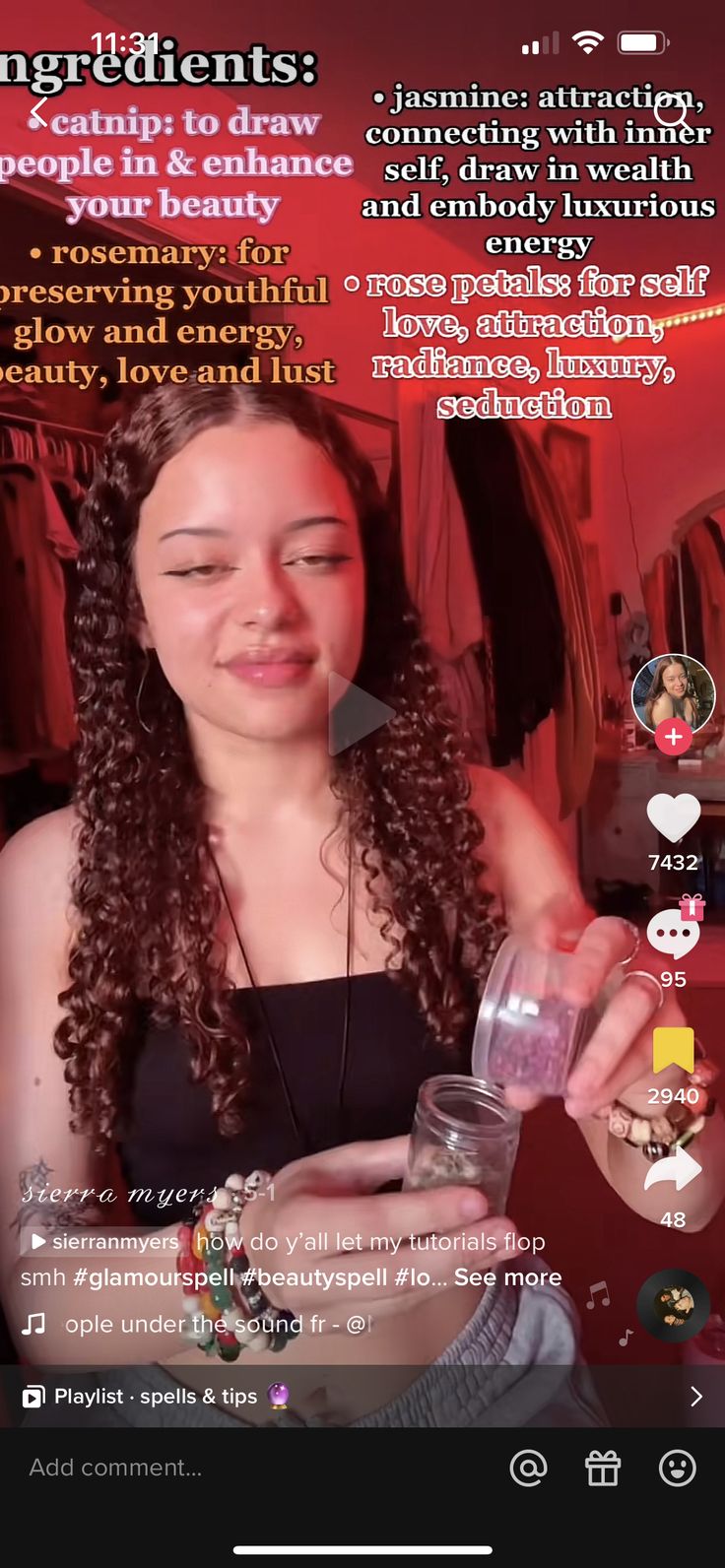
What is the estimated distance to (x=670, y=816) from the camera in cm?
81

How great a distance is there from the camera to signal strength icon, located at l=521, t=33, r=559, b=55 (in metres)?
0.80

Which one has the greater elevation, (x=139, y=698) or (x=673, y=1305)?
(x=139, y=698)

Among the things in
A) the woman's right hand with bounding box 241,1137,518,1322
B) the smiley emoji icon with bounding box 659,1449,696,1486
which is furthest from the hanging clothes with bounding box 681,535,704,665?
the smiley emoji icon with bounding box 659,1449,696,1486

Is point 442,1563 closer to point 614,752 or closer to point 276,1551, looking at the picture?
point 276,1551

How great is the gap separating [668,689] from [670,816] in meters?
0.10

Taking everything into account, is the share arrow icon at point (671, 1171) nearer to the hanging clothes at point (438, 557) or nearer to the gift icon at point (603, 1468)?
the gift icon at point (603, 1468)

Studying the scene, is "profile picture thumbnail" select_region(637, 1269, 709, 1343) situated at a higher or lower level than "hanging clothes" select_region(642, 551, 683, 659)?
lower

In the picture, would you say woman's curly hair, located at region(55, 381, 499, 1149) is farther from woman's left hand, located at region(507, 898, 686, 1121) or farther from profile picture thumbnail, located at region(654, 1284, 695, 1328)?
profile picture thumbnail, located at region(654, 1284, 695, 1328)

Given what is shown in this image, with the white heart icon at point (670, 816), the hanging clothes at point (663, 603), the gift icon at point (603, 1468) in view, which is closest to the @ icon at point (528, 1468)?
the gift icon at point (603, 1468)

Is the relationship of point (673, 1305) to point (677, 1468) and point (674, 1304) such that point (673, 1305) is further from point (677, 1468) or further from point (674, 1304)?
point (677, 1468)

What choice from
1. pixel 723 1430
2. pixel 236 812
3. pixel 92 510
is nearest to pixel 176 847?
pixel 236 812

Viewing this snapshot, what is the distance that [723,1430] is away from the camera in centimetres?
83

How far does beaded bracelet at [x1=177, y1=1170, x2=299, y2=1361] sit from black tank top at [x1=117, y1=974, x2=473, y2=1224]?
16 millimetres

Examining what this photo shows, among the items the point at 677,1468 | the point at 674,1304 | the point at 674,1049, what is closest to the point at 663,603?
the point at 674,1049
